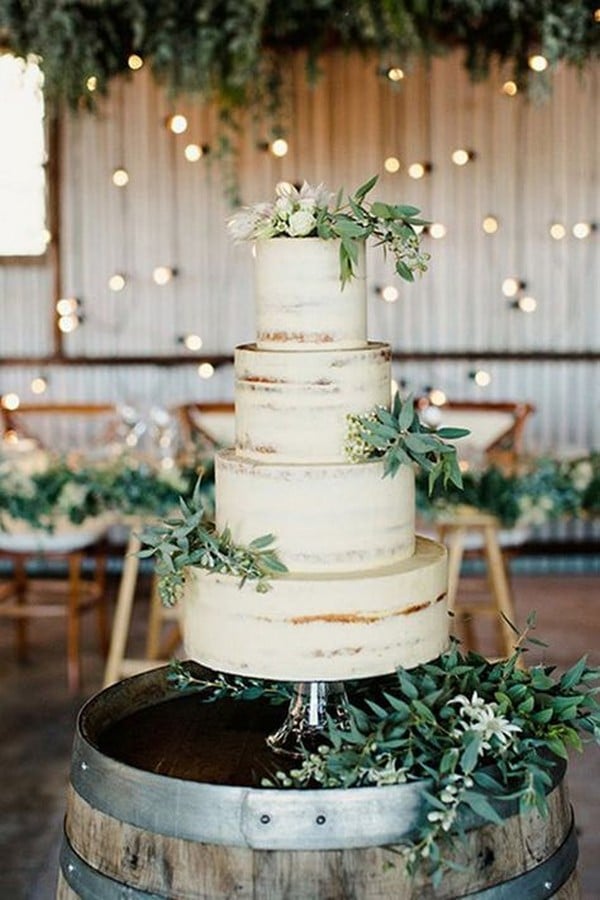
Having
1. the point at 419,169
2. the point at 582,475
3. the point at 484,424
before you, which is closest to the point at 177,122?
the point at 419,169

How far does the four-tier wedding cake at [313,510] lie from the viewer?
1780mm

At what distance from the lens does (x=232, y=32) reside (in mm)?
5738

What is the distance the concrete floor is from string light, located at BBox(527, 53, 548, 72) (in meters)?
2.41

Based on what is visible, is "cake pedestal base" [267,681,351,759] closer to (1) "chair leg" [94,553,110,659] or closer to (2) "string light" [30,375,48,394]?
(1) "chair leg" [94,553,110,659]

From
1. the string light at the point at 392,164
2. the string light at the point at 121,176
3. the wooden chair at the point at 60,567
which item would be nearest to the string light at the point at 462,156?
the string light at the point at 392,164

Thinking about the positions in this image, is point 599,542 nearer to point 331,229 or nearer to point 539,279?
point 539,279

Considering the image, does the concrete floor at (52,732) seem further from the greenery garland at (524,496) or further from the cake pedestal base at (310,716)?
the cake pedestal base at (310,716)

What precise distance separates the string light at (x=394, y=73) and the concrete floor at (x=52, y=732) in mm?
2409

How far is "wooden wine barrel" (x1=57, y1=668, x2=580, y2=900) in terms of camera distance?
5.33ft

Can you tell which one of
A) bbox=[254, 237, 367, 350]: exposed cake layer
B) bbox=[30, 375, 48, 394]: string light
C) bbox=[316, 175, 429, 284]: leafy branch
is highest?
bbox=[316, 175, 429, 284]: leafy branch

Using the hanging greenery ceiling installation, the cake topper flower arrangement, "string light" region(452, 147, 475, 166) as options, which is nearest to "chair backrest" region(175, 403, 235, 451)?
the hanging greenery ceiling installation

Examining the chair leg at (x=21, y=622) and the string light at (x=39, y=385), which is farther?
the string light at (x=39, y=385)

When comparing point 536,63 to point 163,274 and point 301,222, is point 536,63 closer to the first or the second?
point 163,274

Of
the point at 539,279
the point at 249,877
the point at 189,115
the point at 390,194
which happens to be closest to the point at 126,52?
the point at 189,115
